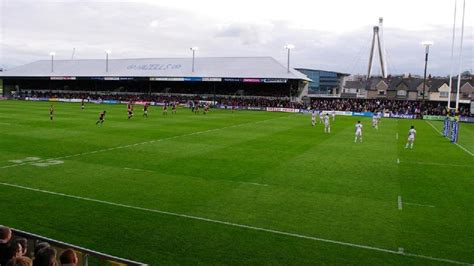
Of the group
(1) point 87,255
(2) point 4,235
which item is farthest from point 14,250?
(1) point 87,255

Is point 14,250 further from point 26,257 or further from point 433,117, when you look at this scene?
point 433,117

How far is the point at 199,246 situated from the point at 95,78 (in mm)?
87301

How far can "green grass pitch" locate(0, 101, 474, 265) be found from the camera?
11.2 m

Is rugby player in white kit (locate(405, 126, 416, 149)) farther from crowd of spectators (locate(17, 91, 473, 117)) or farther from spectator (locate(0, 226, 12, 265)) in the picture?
crowd of spectators (locate(17, 91, 473, 117))

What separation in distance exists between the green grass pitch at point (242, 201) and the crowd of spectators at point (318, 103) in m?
39.9

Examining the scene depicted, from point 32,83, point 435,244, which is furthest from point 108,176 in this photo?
point 32,83

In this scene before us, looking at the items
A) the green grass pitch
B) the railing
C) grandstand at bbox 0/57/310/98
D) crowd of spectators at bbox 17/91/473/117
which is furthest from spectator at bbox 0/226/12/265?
grandstand at bbox 0/57/310/98

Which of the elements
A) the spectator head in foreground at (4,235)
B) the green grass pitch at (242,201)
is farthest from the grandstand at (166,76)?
the spectator head in foreground at (4,235)

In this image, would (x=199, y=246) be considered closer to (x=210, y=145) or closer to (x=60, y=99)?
(x=210, y=145)

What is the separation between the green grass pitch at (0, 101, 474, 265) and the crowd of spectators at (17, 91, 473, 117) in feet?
131

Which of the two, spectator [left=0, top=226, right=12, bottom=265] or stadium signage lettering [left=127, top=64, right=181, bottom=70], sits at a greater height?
stadium signage lettering [left=127, top=64, right=181, bottom=70]

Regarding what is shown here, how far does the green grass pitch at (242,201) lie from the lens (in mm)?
11211

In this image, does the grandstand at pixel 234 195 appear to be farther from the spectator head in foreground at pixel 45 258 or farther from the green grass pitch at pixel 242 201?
the spectator head in foreground at pixel 45 258

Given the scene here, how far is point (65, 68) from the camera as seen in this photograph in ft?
338
